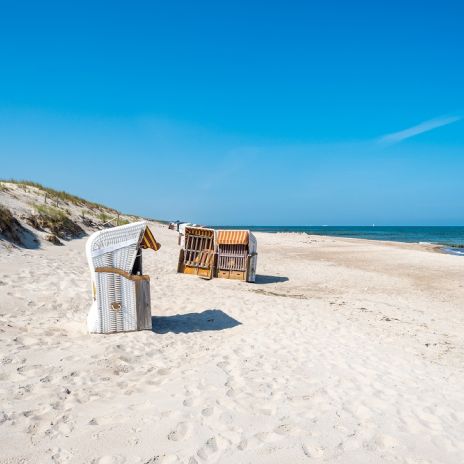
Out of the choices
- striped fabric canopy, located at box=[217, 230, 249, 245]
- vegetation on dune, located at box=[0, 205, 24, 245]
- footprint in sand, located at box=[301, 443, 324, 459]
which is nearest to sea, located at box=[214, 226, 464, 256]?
striped fabric canopy, located at box=[217, 230, 249, 245]

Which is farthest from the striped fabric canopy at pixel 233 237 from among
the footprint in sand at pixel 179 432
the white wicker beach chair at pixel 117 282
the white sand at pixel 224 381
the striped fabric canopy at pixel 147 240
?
the footprint in sand at pixel 179 432

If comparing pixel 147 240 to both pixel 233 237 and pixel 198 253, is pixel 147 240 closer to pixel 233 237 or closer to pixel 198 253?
pixel 233 237

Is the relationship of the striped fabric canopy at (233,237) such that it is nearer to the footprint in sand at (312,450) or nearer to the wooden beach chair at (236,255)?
the wooden beach chair at (236,255)

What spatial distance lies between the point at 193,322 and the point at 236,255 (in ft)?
20.1

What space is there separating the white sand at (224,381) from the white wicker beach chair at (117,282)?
0.25m

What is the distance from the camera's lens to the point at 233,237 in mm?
13297

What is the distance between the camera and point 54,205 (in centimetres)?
2155

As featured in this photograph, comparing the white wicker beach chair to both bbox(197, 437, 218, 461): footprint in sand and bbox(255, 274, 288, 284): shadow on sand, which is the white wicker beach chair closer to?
bbox(197, 437, 218, 461): footprint in sand

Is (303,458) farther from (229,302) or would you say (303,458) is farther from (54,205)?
(54,205)

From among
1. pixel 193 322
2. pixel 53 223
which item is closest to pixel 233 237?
pixel 193 322

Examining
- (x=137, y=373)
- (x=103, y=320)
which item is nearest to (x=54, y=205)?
(x=103, y=320)

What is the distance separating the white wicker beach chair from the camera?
5.96 metres

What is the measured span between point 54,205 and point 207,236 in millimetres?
12083

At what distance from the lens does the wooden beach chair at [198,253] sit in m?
13.2
